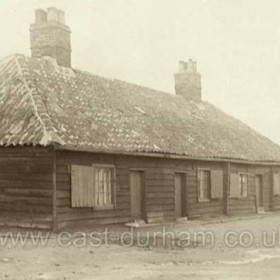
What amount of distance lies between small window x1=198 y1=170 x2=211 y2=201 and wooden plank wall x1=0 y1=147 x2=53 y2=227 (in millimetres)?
8636

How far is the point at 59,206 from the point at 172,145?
612cm

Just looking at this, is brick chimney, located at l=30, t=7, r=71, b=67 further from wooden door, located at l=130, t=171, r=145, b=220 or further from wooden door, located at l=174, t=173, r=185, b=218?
wooden door, located at l=174, t=173, r=185, b=218

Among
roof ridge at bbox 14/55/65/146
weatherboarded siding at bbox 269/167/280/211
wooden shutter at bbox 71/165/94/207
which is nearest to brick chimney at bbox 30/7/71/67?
roof ridge at bbox 14/55/65/146

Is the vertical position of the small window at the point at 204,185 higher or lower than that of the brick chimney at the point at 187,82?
lower

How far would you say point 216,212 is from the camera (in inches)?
952

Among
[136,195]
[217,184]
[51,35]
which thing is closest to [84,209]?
[136,195]

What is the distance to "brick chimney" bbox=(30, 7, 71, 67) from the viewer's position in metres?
20.5

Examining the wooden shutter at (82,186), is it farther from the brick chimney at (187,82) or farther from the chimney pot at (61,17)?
the brick chimney at (187,82)

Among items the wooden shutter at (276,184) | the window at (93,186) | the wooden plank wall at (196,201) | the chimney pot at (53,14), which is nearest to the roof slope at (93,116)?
the wooden plank wall at (196,201)

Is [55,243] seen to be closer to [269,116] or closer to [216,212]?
[216,212]

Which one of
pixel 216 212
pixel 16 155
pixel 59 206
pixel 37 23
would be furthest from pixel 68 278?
pixel 216 212

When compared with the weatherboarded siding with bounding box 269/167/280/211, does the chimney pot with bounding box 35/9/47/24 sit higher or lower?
higher

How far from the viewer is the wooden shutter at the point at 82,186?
16.7 m

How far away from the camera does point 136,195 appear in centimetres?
1975
